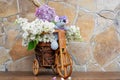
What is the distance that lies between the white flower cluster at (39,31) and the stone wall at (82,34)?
377 millimetres

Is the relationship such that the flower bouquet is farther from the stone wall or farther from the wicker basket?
the stone wall

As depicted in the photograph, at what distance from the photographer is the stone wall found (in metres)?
1.98

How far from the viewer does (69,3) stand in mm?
2000

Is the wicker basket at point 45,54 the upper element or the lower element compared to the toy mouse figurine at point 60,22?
lower

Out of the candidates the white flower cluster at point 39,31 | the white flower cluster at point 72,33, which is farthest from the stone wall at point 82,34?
the white flower cluster at point 39,31

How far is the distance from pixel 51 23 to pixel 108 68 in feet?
2.15

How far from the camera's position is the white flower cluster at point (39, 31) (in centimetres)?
158

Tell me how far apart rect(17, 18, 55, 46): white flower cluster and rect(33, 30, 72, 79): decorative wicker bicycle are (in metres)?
0.05

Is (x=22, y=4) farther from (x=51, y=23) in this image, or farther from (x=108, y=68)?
(x=108, y=68)

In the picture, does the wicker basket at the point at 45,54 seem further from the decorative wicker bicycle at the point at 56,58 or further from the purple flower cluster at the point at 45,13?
the purple flower cluster at the point at 45,13

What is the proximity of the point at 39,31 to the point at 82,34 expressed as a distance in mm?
502

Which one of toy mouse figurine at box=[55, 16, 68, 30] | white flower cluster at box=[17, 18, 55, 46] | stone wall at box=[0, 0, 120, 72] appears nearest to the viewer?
white flower cluster at box=[17, 18, 55, 46]

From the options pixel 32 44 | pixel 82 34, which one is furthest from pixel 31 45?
pixel 82 34

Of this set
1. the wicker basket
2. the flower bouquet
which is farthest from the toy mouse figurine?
the wicker basket
